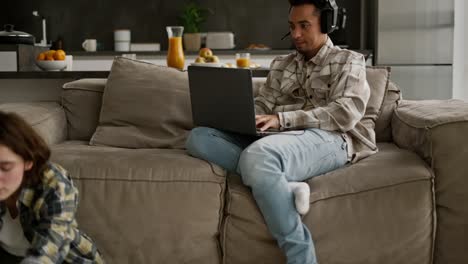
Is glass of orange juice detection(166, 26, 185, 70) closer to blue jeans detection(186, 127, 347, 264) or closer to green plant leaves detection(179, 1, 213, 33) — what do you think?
blue jeans detection(186, 127, 347, 264)

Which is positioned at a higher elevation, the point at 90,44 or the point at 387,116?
the point at 90,44

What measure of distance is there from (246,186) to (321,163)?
27 cm

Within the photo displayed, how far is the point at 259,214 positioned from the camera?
2295 millimetres

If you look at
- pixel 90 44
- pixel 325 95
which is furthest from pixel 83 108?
pixel 90 44

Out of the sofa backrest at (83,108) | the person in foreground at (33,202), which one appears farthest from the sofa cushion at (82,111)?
the person in foreground at (33,202)

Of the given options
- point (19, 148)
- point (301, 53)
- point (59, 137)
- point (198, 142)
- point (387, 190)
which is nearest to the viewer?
point (19, 148)

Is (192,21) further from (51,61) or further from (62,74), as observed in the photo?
(62,74)

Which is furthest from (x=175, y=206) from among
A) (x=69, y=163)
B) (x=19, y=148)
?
(x=19, y=148)

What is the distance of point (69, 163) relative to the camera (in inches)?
96.0

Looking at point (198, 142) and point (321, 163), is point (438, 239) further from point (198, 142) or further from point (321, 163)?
point (198, 142)

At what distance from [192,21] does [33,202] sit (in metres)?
4.50

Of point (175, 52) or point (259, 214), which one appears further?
point (175, 52)

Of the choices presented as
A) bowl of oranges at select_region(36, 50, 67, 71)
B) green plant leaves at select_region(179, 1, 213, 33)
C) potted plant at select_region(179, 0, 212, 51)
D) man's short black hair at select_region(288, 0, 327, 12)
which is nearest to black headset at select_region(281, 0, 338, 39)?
man's short black hair at select_region(288, 0, 327, 12)

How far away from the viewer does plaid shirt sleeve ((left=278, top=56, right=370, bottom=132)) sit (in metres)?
2.52
